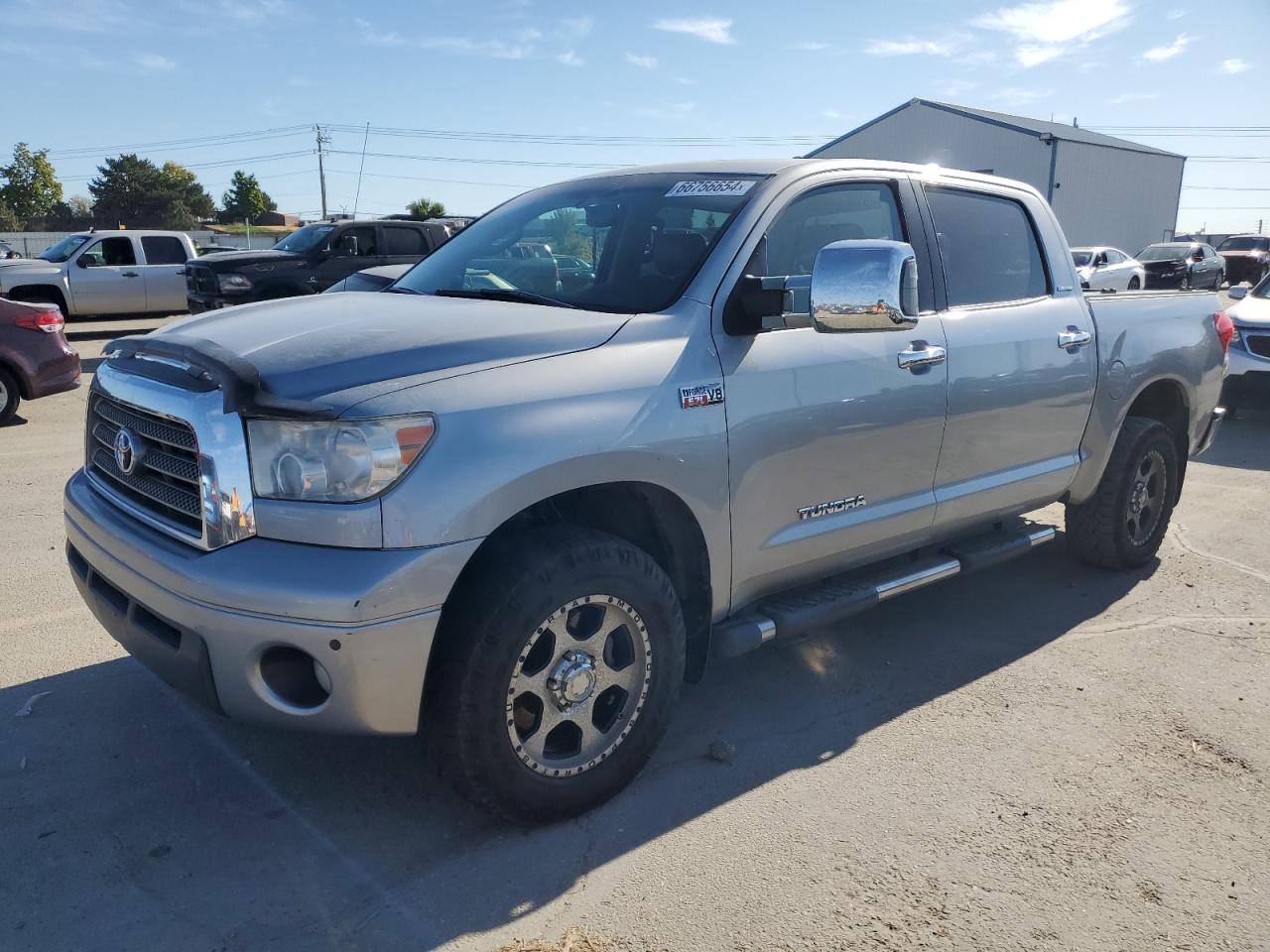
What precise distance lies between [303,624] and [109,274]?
16.7 metres

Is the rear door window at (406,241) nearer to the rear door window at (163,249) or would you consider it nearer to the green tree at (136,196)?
the rear door window at (163,249)

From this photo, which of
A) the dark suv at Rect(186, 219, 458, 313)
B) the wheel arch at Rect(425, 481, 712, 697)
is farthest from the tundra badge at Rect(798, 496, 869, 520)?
the dark suv at Rect(186, 219, 458, 313)

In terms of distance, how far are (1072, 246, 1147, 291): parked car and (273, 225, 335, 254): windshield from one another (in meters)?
16.3

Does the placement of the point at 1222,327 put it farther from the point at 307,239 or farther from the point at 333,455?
the point at 307,239

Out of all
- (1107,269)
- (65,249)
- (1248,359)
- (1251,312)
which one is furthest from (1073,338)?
(1107,269)

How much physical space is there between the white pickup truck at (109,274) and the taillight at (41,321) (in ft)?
25.8

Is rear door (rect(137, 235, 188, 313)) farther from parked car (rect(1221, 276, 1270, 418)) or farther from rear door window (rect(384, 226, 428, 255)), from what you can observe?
parked car (rect(1221, 276, 1270, 418))

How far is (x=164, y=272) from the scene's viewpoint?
17109 millimetres

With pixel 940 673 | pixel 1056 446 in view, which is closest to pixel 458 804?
pixel 940 673

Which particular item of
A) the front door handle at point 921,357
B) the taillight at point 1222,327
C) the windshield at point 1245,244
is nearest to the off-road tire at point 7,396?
the front door handle at point 921,357

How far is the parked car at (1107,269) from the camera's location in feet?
76.8

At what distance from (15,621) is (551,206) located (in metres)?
2.89

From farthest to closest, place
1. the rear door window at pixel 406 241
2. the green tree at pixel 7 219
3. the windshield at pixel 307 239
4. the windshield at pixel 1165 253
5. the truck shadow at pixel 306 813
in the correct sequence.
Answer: the green tree at pixel 7 219 → the windshield at pixel 1165 253 → the rear door window at pixel 406 241 → the windshield at pixel 307 239 → the truck shadow at pixel 306 813

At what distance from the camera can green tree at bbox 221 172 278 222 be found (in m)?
87.2
